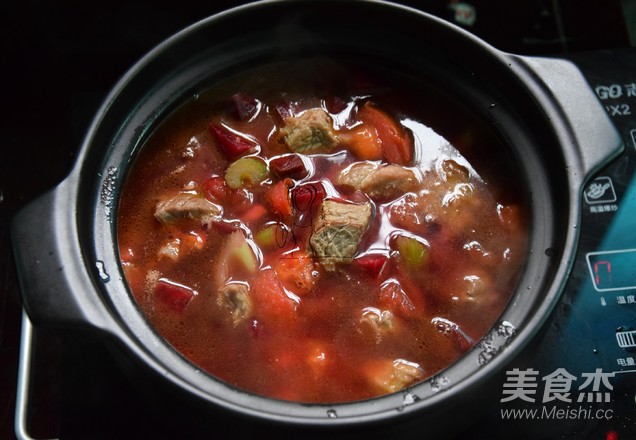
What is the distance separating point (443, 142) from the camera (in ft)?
7.90

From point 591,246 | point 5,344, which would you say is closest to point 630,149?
point 591,246

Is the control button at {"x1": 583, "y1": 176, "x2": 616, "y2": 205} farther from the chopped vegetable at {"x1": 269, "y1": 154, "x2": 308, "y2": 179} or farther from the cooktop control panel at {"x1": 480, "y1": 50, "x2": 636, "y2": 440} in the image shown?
the chopped vegetable at {"x1": 269, "y1": 154, "x2": 308, "y2": 179}

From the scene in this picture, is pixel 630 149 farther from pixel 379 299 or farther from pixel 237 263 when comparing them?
pixel 237 263

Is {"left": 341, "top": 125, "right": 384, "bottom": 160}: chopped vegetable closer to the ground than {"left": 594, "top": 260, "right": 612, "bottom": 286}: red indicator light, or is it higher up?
higher up

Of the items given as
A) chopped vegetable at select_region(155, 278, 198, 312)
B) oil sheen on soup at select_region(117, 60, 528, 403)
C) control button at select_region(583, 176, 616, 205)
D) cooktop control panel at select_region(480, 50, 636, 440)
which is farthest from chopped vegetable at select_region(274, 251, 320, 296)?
control button at select_region(583, 176, 616, 205)

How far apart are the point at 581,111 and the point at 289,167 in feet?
2.92

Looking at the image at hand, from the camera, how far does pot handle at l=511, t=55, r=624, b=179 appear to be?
6.56ft

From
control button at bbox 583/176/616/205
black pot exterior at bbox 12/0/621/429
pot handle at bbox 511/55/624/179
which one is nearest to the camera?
black pot exterior at bbox 12/0/621/429

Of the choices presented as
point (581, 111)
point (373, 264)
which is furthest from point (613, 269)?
point (373, 264)

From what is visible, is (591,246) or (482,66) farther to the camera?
(591,246)

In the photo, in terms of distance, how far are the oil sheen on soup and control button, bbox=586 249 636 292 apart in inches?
19.6

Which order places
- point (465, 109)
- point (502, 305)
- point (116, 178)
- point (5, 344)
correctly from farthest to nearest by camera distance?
point (5, 344) < point (465, 109) < point (116, 178) < point (502, 305)

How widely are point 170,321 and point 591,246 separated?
1.47 m

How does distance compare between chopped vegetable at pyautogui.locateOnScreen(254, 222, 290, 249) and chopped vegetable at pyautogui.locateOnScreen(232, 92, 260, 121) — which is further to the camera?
chopped vegetable at pyautogui.locateOnScreen(232, 92, 260, 121)
